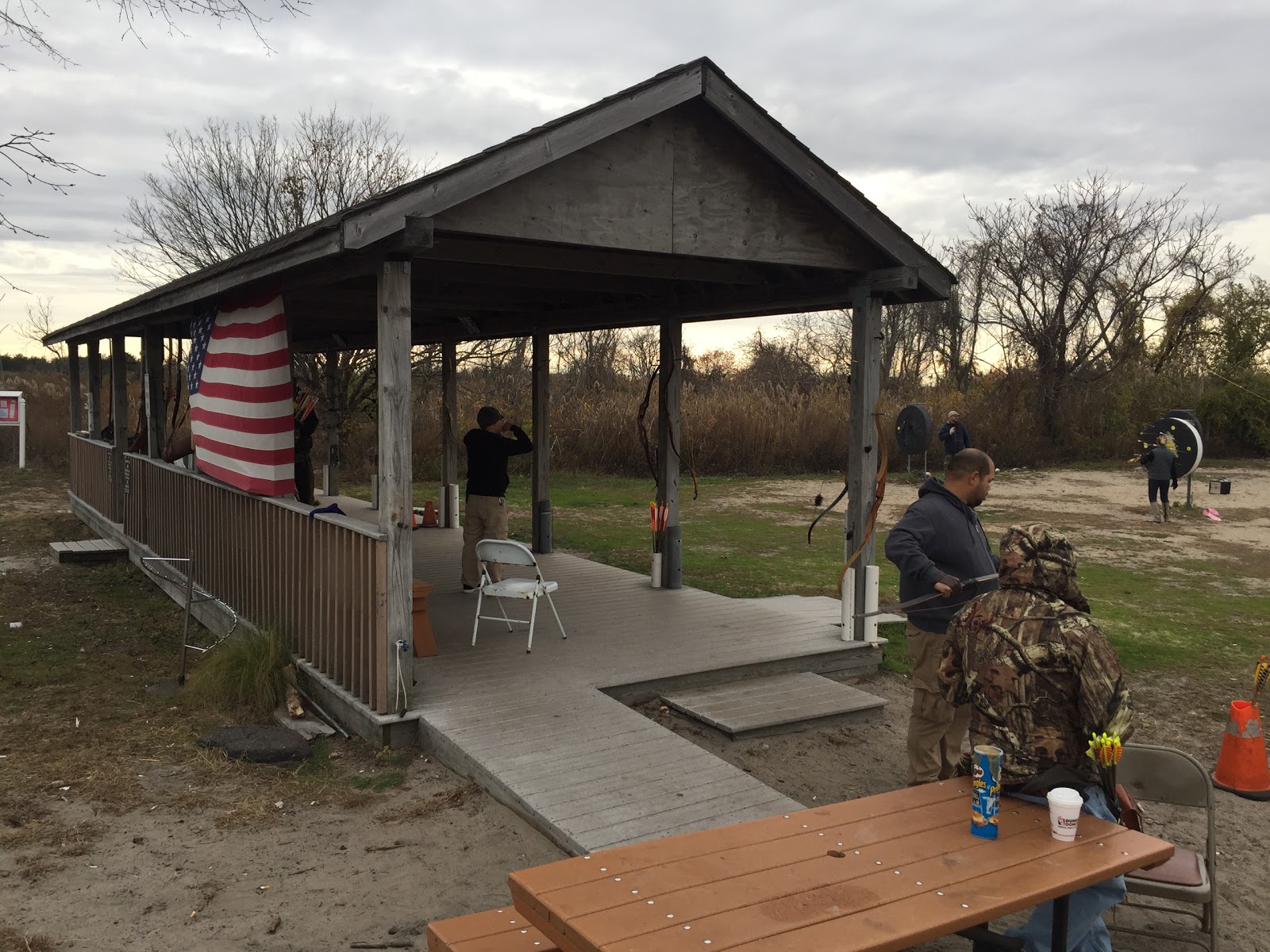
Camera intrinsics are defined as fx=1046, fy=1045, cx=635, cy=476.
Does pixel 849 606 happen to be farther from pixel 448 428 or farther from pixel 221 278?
pixel 448 428

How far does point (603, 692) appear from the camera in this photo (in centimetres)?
637

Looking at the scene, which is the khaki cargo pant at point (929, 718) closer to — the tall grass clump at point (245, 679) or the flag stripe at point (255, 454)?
the tall grass clump at point (245, 679)

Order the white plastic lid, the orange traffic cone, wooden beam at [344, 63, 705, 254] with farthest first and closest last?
the orange traffic cone < wooden beam at [344, 63, 705, 254] < the white plastic lid

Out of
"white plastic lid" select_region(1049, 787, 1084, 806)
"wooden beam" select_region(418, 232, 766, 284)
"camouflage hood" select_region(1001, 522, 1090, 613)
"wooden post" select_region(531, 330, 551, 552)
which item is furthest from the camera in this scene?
"wooden post" select_region(531, 330, 551, 552)

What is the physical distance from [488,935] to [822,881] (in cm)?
103

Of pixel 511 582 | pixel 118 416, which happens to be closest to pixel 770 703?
pixel 511 582

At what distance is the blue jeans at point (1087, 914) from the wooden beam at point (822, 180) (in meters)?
4.25

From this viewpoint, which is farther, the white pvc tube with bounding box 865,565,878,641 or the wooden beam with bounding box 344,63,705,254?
the white pvc tube with bounding box 865,565,878,641

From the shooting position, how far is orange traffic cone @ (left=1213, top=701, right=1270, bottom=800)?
5441 mm

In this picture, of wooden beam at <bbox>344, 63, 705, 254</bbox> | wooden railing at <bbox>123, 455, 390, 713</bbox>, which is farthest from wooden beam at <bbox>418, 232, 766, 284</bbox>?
wooden railing at <bbox>123, 455, 390, 713</bbox>

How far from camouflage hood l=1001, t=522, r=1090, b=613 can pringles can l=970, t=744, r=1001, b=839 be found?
552 mm

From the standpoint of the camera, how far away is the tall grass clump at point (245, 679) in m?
6.43

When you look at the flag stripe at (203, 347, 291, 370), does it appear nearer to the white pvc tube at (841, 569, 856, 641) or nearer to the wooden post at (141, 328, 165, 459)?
the wooden post at (141, 328, 165, 459)

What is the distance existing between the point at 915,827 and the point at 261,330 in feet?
18.9
